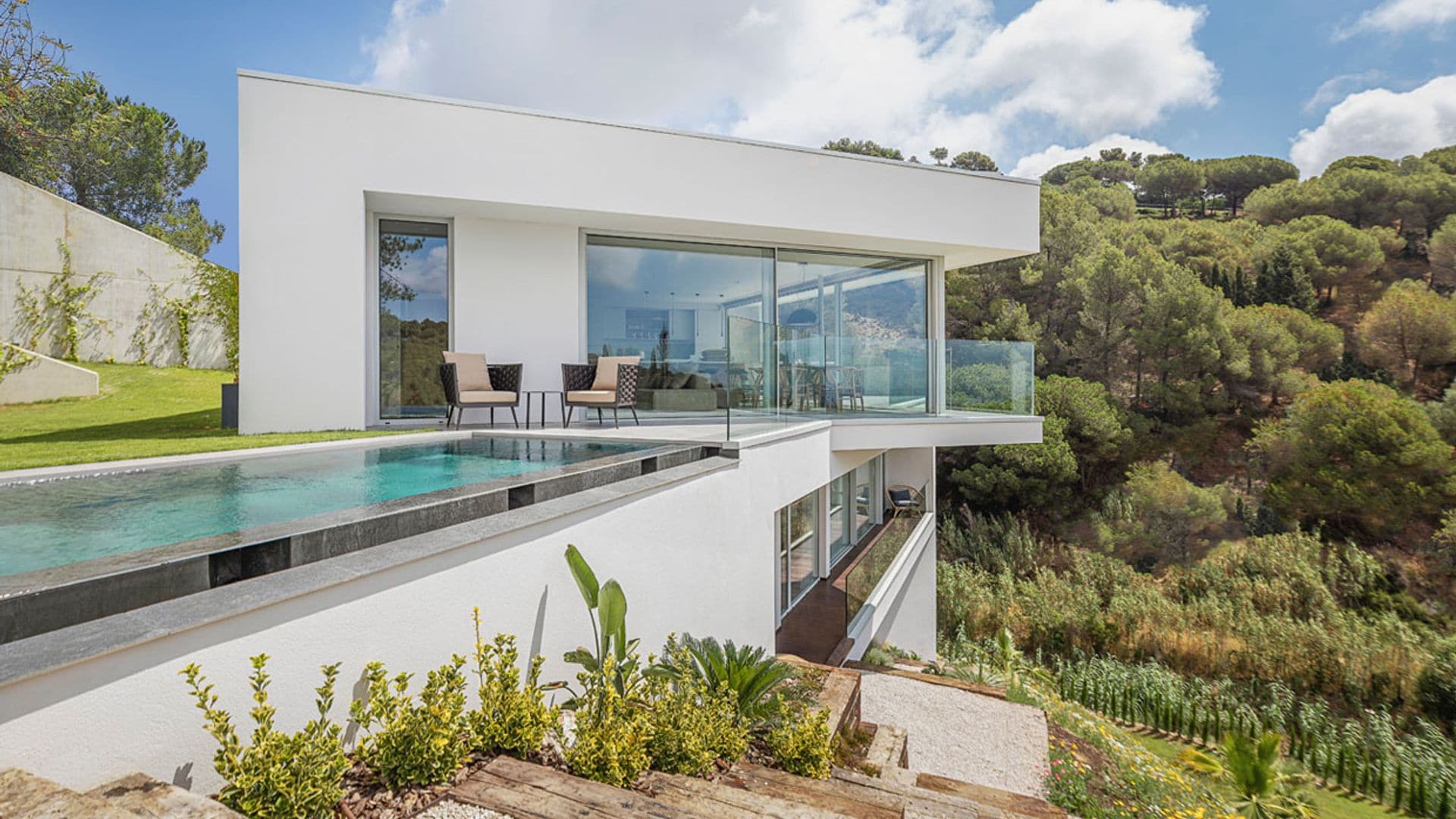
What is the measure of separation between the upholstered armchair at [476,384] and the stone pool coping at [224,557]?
5149 mm

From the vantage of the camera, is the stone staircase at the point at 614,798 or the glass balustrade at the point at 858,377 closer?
the stone staircase at the point at 614,798

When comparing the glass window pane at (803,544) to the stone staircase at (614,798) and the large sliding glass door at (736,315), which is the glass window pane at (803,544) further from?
the stone staircase at (614,798)

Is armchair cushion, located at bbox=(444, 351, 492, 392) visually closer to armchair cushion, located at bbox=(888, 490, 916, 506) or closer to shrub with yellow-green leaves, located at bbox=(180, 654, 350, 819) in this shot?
shrub with yellow-green leaves, located at bbox=(180, 654, 350, 819)

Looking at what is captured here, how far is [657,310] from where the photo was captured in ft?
34.9

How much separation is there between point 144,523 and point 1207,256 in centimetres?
3172

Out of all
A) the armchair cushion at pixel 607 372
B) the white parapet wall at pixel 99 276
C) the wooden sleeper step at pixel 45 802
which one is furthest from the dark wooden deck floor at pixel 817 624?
the white parapet wall at pixel 99 276

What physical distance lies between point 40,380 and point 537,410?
1026cm

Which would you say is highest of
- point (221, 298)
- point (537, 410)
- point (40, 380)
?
point (221, 298)

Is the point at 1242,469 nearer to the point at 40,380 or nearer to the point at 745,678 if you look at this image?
the point at 745,678

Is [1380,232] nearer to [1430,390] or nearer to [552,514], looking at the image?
[1430,390]

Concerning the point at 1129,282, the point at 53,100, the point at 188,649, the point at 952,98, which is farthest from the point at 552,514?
the point at 952,98

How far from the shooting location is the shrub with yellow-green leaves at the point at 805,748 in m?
3.10

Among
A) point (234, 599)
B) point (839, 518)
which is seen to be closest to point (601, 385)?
point (839, 518)

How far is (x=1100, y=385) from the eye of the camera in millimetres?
23078
